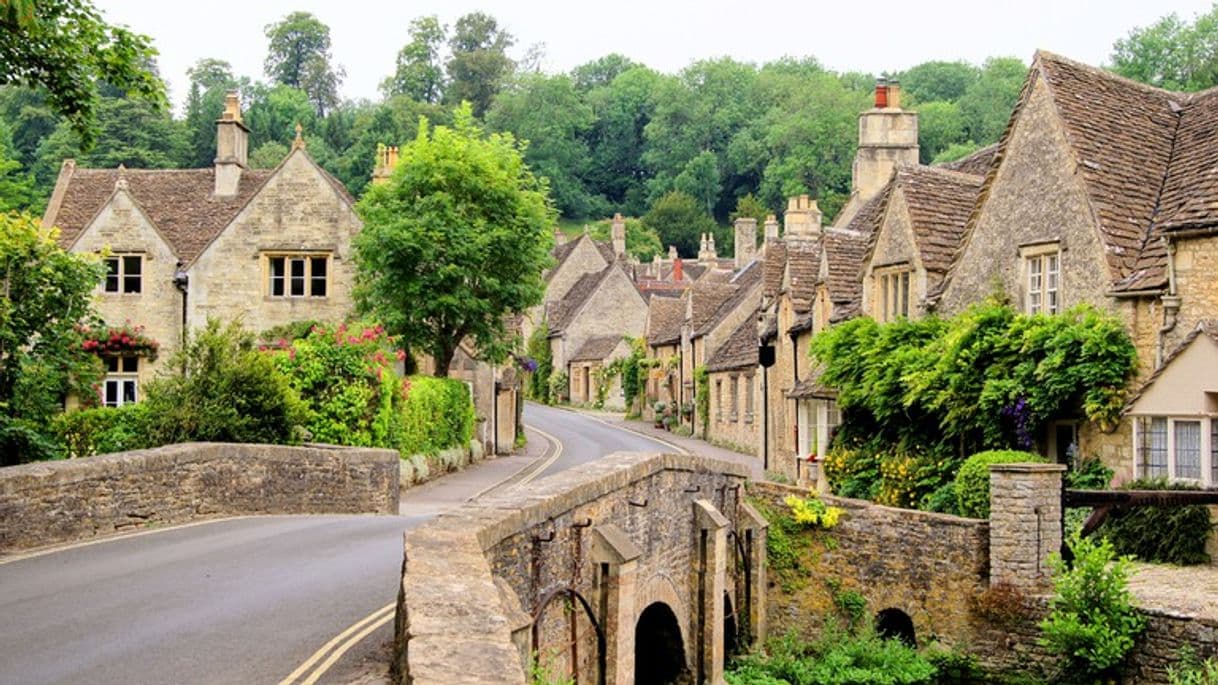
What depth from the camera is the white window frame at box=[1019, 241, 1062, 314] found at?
26.3 metres

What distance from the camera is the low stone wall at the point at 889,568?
994 inches

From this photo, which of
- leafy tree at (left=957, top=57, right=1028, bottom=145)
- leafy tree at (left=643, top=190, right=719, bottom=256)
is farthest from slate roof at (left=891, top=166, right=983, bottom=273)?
leafy tree at (left=643, top=190, right=719, bottom=256)

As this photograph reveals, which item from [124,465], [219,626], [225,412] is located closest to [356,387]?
[225,412]

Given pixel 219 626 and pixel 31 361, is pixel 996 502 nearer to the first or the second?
pixel 219 626

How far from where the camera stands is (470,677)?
757cm

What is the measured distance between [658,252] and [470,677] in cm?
11736

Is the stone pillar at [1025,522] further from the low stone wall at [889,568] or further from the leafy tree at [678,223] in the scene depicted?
the leafy tree at [678,223]

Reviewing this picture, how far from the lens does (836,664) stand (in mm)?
25062

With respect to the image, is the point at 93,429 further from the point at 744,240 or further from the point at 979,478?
the point at 744,240

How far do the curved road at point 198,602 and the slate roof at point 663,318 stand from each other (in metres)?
45.1

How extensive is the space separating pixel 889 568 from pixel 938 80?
12264 centimetres

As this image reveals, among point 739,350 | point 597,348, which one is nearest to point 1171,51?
point 597,348

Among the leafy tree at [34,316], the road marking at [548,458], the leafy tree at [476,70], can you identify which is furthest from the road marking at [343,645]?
the leafy tree at [476,70]

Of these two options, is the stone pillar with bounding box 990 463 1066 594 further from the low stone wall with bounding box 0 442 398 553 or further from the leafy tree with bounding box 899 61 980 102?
the leafy tree with bounding box 899 61 980 102
